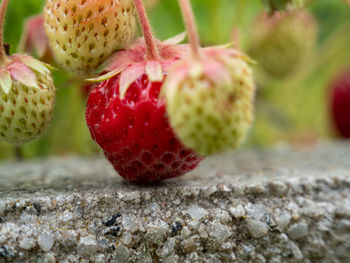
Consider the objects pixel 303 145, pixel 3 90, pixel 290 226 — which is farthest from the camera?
pixel 303 145

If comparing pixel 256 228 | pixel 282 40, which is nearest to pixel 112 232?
pixel 256 228

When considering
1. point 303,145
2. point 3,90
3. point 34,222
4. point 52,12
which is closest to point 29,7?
point 52,12

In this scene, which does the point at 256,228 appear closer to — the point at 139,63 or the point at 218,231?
the point at 218,231

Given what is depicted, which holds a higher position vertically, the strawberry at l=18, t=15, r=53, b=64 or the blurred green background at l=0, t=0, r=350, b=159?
the strawberry at l=18, t=15, r=53, b=64

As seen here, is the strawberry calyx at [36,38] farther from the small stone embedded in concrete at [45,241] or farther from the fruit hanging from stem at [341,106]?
the fruit hanging from stem at [341,106]

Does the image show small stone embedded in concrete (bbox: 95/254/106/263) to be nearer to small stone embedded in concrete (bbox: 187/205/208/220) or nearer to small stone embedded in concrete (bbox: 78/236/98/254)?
small stone embedded in concrete (bbox: 78/236/98/254)

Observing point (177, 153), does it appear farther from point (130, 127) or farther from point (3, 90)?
point (3, 90)

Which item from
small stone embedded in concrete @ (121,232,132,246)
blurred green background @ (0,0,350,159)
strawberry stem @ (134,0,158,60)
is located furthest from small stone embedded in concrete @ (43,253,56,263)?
blurred green background @ (0,0,350,159)
